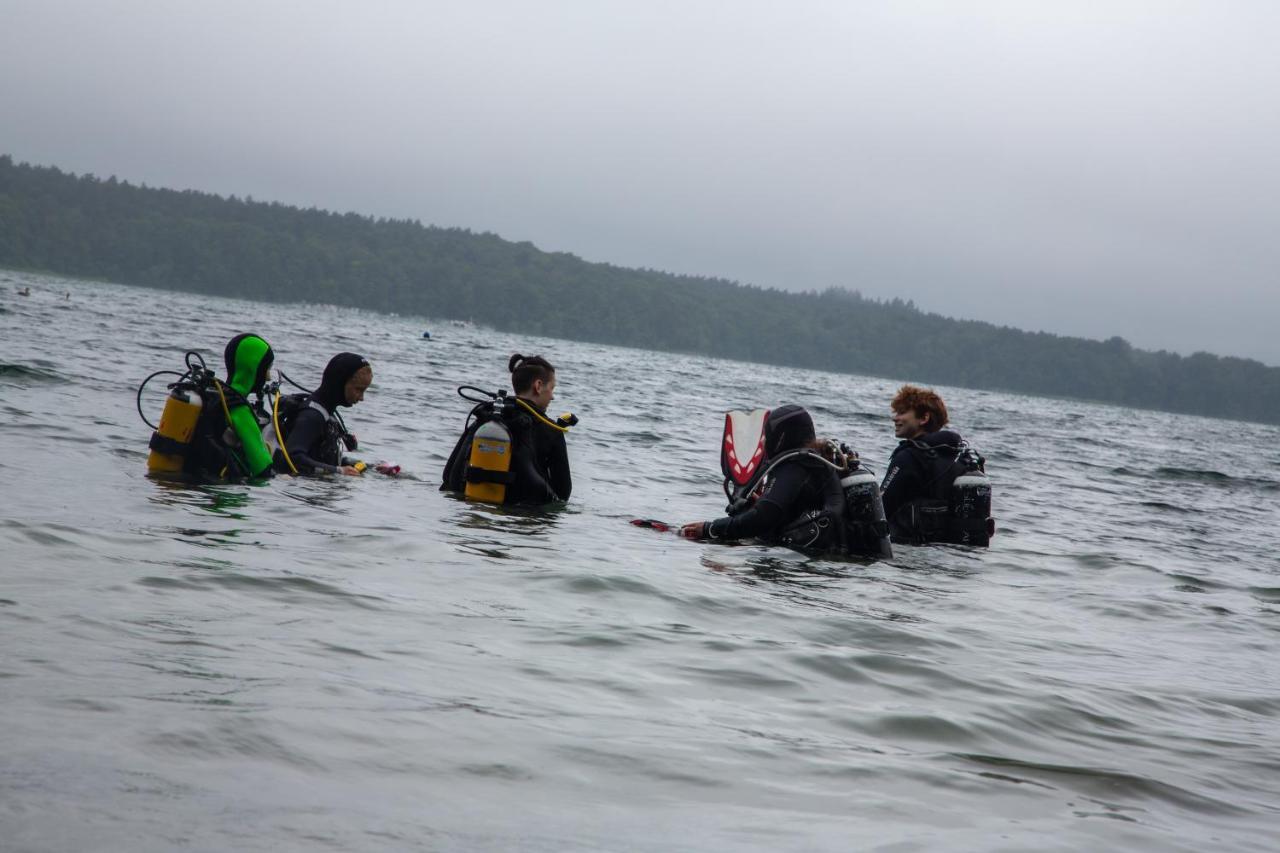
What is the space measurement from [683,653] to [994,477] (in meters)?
17.7

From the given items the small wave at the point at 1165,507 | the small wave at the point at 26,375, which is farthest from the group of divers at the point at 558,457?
the small wave at the point at 1165,507

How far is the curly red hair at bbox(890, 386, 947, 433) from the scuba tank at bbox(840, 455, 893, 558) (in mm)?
1672

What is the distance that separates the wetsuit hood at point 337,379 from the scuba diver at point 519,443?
0.96 metres

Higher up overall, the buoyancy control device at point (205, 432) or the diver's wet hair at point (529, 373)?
the diver's wet hair at point (529, 373)

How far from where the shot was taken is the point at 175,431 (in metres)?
8.38

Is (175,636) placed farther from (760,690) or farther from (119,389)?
(119,389)

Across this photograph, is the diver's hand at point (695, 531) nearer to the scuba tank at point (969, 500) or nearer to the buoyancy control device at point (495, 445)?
the buoyancy control device at point (495, 445)

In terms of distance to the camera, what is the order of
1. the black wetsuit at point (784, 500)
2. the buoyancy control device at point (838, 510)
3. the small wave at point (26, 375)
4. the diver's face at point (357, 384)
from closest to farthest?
the black wetsuit at point (784, 500) < the buoyancy control device at point (838, 510) < the diver's face at point (357, 384) < the small wave at point (26, 375)

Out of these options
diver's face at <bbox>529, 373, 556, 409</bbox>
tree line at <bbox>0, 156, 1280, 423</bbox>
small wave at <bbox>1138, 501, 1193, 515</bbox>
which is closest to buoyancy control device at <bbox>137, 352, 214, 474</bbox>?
diver's face at <bbox>529, 373, 556, 409</bbox>

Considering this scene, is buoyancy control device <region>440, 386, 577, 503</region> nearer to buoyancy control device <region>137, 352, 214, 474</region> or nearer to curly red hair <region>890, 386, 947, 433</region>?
buoyancy control device <region>137, 352, 214, 474</region>

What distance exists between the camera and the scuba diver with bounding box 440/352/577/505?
884 centimetres

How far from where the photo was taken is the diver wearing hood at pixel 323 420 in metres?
9.05

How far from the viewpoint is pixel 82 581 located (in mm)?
5160

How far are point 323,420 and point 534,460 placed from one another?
176cm
